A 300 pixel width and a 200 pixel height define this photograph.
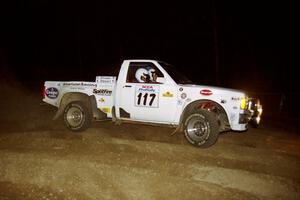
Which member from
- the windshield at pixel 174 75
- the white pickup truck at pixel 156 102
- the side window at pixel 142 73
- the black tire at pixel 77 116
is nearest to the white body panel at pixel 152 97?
the white pickup truck at pixel 156 102

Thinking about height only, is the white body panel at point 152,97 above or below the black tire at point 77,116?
above

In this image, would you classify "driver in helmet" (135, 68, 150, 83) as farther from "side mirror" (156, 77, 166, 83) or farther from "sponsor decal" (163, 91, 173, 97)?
"sponsor decal" (163, 91, 173, 97)

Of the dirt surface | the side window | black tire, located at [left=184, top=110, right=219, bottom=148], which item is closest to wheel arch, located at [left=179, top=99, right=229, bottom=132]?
black tire, located at [left=184, top=110, right=219, bottom=148]

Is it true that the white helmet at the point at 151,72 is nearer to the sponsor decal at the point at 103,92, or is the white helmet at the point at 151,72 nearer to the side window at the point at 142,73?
the side window at the point at 142,73

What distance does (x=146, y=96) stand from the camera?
759cm

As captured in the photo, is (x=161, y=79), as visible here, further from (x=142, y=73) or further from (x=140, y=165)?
(x=140, y=165)

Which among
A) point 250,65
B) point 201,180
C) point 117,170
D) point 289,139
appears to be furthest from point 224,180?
point 250,65

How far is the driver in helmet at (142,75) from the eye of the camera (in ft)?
25.7

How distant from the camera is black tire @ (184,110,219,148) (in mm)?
6879

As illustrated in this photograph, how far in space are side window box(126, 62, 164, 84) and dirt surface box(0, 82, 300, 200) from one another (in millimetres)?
1526

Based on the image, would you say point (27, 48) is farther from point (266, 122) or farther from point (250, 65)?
point (266, 122)

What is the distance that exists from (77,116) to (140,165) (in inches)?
133

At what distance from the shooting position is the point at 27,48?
3831cm

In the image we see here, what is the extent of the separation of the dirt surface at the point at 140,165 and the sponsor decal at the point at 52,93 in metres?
0.97
